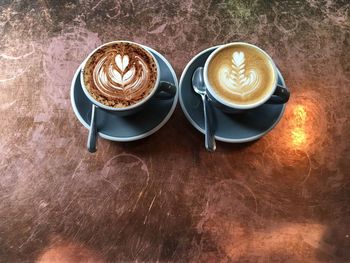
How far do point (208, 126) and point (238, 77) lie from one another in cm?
12

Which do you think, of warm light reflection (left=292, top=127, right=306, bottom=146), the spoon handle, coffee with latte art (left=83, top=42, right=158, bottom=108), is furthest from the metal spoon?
warm light reflection (left=292, top=127, right=306, bottom=146)

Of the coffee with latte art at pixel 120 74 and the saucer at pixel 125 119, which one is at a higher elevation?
the coffee with latte art at pixel 120 74

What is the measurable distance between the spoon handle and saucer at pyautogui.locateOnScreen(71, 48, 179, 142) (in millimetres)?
68

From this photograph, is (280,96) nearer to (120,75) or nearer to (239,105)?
(239,105)

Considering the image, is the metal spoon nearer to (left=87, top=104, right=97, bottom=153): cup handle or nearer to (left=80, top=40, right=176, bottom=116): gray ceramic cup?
(left=80, top=40, right=176, bottom=116): gray ceramic cup

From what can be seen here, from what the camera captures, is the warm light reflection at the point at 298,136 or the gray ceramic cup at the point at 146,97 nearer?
the gray ceramic cup at the point at 146,97

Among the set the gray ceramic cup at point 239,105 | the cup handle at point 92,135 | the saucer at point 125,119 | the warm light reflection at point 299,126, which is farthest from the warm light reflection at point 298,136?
the cup handle at point 92,135

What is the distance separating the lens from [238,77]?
788mm

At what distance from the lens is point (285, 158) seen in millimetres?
873

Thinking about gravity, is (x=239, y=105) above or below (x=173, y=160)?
above

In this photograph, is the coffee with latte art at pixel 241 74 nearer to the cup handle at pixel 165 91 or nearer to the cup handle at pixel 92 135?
the cup handle at pixel 165 91

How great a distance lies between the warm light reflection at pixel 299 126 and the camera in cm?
88

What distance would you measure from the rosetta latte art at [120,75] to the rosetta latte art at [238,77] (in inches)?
6.3

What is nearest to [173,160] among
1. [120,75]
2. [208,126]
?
[208,126]
